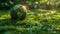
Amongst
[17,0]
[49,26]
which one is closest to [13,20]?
[49,26]

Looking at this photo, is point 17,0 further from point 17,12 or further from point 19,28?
point 19,28

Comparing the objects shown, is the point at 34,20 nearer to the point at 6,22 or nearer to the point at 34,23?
the point at 34,23

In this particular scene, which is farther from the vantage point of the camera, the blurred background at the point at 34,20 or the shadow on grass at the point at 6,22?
the shadow on grass at the point at 6,22

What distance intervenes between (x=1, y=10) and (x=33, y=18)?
250 cm

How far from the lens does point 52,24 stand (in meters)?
8.81

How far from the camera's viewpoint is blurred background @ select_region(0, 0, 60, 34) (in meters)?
8.20

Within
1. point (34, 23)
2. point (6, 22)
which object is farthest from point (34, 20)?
point (6, 22)

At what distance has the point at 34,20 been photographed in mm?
9289

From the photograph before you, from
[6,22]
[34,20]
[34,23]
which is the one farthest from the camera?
[34,20]

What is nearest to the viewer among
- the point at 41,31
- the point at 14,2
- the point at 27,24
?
the point at 41,31

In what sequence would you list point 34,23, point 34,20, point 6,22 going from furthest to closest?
point 34,20 → point 6,22 → point 34,23

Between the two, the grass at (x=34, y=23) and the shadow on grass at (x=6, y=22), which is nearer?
the grass at (x=34, y=23)

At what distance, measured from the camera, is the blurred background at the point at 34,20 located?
8.20 meters

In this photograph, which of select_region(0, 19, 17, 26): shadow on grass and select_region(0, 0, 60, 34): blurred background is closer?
select_region(0, 0, 60, 34): blurred background
